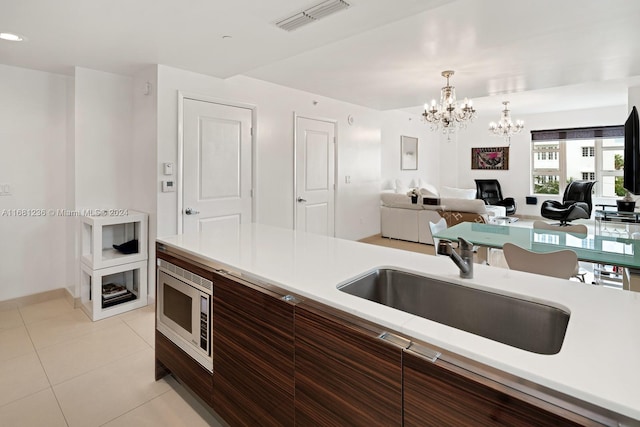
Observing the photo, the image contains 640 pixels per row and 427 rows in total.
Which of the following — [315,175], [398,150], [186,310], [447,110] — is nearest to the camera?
[186,310]

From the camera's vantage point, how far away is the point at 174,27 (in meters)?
2.48

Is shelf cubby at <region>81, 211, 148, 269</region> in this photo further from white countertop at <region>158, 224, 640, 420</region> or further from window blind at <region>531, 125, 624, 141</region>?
window blind at <region>531, 125, 624, 141</region>

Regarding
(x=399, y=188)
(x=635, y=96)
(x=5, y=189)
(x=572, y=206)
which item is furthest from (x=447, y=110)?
(x=5, y=189)

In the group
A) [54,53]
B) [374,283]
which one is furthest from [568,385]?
[54,53]

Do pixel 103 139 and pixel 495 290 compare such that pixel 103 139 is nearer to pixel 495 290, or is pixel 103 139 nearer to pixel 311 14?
pixel 311 14

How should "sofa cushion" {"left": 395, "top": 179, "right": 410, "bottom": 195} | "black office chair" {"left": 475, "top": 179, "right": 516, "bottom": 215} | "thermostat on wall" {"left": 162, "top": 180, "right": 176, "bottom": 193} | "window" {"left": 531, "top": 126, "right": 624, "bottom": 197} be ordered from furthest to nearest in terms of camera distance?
"black office chair" {"left": 475, "top": 179, "right": 516, "bottom": 215} → "window" {"left": 531, "top": 126, "right": 624, "bottom": 197} → "sofa cushion" {"left": 395, "top": 179, "right": 410, "bottom": 195} → "thermostat on wall" {"left": 162, "top": 180, "right": 176, "bottom": 193}

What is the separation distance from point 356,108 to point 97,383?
4.97m

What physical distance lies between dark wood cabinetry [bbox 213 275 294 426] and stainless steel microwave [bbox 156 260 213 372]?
8cm

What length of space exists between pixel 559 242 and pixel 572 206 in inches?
190

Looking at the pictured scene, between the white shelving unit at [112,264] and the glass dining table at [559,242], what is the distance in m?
2.86

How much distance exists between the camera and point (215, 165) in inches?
150

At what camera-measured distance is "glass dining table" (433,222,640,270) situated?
7.66 ft

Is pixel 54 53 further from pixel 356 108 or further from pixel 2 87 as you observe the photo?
pixel 356 108

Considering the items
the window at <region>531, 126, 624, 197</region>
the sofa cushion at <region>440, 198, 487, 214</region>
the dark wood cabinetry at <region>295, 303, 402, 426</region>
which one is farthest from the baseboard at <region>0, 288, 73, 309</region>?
the window at <region>531, 126, 624, 197</region>
